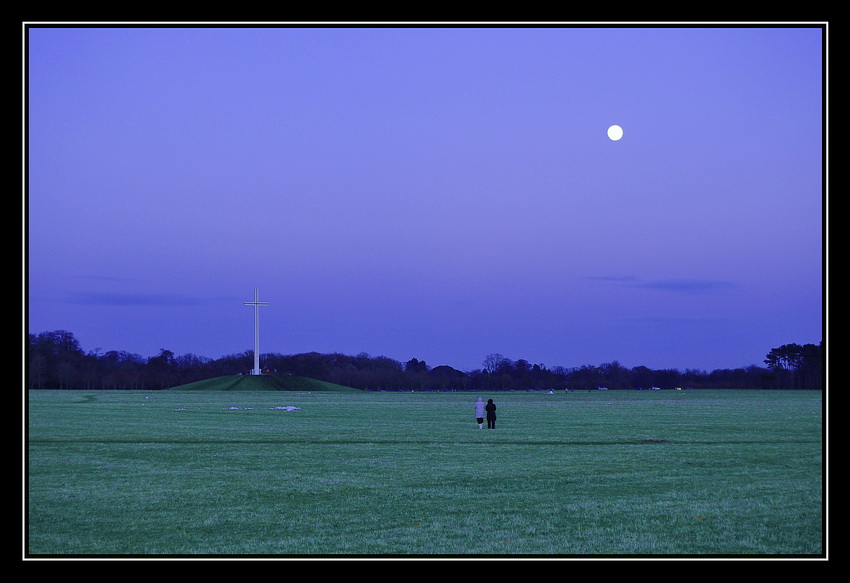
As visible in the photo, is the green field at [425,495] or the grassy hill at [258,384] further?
the grassy hill at [258,384]

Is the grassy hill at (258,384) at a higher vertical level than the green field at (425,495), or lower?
lower

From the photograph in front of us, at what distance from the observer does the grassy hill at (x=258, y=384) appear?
13225 cm

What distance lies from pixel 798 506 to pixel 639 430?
71.0ft

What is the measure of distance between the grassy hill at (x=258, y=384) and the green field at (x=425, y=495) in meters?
99.7

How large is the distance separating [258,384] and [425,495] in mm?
119775

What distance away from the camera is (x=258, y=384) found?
13425 cm

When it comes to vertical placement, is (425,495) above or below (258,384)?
above

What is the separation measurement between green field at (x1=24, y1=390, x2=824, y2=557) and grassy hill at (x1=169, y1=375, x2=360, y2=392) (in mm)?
99716
